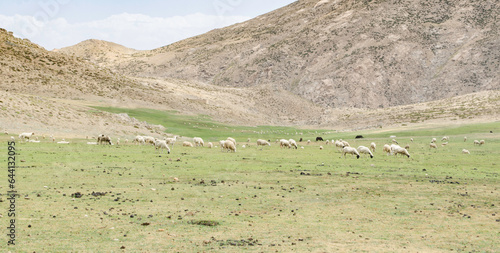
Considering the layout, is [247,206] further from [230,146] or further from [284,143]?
[284,143]

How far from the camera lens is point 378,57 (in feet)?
507

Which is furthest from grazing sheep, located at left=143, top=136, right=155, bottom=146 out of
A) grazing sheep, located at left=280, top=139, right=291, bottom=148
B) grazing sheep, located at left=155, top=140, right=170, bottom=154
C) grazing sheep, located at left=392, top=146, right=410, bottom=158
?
grazing sheep, located at left=392, top=146, right=410, bottom=158

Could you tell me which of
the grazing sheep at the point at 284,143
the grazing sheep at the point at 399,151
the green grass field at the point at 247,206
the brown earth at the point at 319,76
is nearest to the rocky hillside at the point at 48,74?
the brown earth at the point at 319,76

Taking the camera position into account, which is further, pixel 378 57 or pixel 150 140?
pixel 378 57

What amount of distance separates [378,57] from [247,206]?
144 metres

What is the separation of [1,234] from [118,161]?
774 inches

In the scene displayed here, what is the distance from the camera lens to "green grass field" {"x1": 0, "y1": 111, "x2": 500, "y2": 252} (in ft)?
45.0

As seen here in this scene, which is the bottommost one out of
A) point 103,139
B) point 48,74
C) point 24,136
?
point 103,139

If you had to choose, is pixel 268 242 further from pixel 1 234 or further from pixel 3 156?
pixel 3 156

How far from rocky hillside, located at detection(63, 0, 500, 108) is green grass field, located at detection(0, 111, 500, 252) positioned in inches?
4651

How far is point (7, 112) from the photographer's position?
5694 cm

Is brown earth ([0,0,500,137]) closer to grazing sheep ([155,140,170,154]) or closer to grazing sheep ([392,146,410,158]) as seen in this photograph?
grazing sheep ([155,140,170,154])

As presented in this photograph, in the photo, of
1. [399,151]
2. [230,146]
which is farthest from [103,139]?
[399,151]

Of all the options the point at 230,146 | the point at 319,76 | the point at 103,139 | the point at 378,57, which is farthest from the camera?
the point at 319,76
